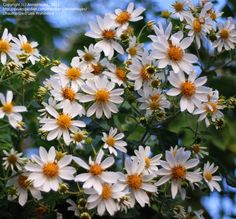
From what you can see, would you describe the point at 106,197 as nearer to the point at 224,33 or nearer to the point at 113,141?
the point at 113,141

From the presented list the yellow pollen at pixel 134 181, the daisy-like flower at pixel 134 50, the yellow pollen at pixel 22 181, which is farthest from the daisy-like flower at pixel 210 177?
the yellow pollen at pixel 22 181

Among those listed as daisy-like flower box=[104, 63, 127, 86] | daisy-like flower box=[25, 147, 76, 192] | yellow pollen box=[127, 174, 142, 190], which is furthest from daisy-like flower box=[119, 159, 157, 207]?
daisy-like flower box=[104, 63, 127, 86]

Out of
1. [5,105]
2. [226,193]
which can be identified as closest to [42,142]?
[5,105]

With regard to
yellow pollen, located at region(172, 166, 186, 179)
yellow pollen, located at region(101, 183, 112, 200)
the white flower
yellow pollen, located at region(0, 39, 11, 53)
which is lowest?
yellow pollen, located at region(172, 166, 186, 179)

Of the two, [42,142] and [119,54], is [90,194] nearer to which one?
[42,142]

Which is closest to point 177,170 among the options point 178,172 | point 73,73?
point 178,172

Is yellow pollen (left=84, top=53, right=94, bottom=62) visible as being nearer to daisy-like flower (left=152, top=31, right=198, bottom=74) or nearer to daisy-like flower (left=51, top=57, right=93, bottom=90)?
daisy-like flower (left=51, top=57, right=93, bottom=90)

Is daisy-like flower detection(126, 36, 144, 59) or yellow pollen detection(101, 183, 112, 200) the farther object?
daisy-like flower detection(126, 36, 144, 59)
